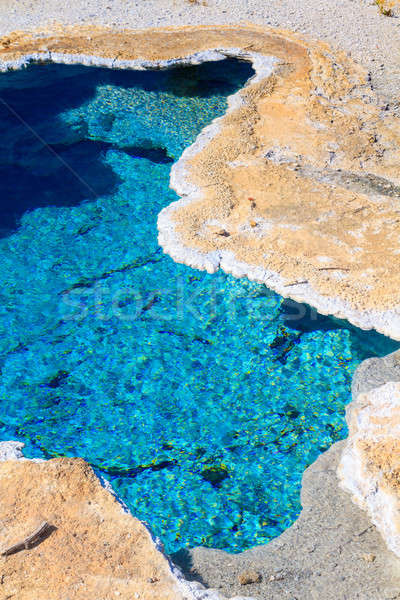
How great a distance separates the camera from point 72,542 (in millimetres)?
3324

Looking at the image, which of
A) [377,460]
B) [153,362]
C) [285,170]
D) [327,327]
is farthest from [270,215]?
[377,460]

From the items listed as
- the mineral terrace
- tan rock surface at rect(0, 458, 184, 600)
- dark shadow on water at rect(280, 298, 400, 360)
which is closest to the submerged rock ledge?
the mineral terrace

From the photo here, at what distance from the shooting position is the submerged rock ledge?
17.0 ft

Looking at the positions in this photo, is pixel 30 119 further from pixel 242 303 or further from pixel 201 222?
pixel 242 303

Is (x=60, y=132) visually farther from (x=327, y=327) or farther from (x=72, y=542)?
(x=72, y=542)

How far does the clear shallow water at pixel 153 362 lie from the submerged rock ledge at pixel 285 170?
25cm

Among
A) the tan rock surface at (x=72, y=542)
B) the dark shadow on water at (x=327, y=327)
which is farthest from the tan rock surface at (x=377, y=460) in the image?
the tan rock surface at (x=72, y=542)

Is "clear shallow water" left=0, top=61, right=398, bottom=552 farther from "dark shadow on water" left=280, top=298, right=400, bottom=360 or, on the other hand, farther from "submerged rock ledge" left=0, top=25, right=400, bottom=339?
"submerged rock ledge" left=0, top=25, right=400, bottom=339

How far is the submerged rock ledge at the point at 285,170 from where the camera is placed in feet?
17.0

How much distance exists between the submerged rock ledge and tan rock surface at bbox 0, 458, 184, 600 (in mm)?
2253

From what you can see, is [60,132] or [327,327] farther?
[60,132]

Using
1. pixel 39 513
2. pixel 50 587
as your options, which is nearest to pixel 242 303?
pixel 39 513

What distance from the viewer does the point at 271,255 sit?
17.6 feet

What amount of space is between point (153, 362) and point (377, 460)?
187cm
